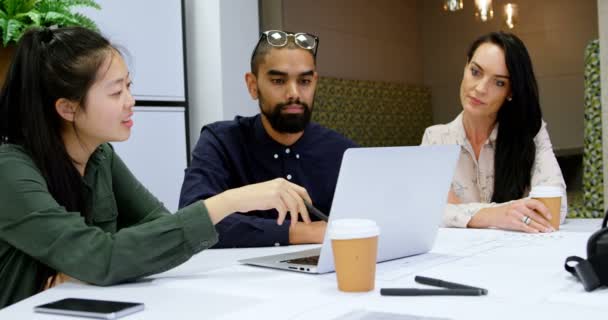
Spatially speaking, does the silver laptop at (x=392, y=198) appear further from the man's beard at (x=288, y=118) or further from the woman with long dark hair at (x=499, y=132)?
the woman with long dark hair at (x=499, y=132)

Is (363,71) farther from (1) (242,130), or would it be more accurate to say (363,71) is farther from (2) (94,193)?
(2) (94,193)

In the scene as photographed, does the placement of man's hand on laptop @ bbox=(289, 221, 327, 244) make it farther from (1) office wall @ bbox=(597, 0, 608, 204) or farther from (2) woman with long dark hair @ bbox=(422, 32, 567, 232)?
(1) office wall @ bbox=(597, 0, 608, 204)

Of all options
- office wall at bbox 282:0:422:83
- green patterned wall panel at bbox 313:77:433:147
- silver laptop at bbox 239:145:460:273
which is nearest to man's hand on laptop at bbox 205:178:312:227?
silver laptop at bbox 239:145:460:273

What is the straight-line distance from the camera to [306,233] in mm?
1647

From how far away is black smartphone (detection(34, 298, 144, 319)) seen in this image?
3.07 ft

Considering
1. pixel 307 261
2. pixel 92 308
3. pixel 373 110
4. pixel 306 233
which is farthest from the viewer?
pixel 373 110

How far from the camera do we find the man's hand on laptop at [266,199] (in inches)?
49.7

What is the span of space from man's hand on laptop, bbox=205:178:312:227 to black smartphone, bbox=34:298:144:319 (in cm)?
33

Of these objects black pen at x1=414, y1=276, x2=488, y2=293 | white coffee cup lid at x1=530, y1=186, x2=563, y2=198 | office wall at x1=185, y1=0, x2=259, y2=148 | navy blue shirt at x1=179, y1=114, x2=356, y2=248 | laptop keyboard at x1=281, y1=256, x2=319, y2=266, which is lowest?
laptop keyboard at x1=281, y1=256, x2=319, y2=266

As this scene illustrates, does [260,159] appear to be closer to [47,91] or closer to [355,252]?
[47,91]

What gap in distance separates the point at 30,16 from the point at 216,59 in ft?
4.16

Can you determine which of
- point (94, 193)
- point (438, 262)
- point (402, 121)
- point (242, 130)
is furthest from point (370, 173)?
point (402, 121)

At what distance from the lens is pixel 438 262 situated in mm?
1298

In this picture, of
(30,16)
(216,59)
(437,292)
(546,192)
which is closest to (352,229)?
(437,292)
